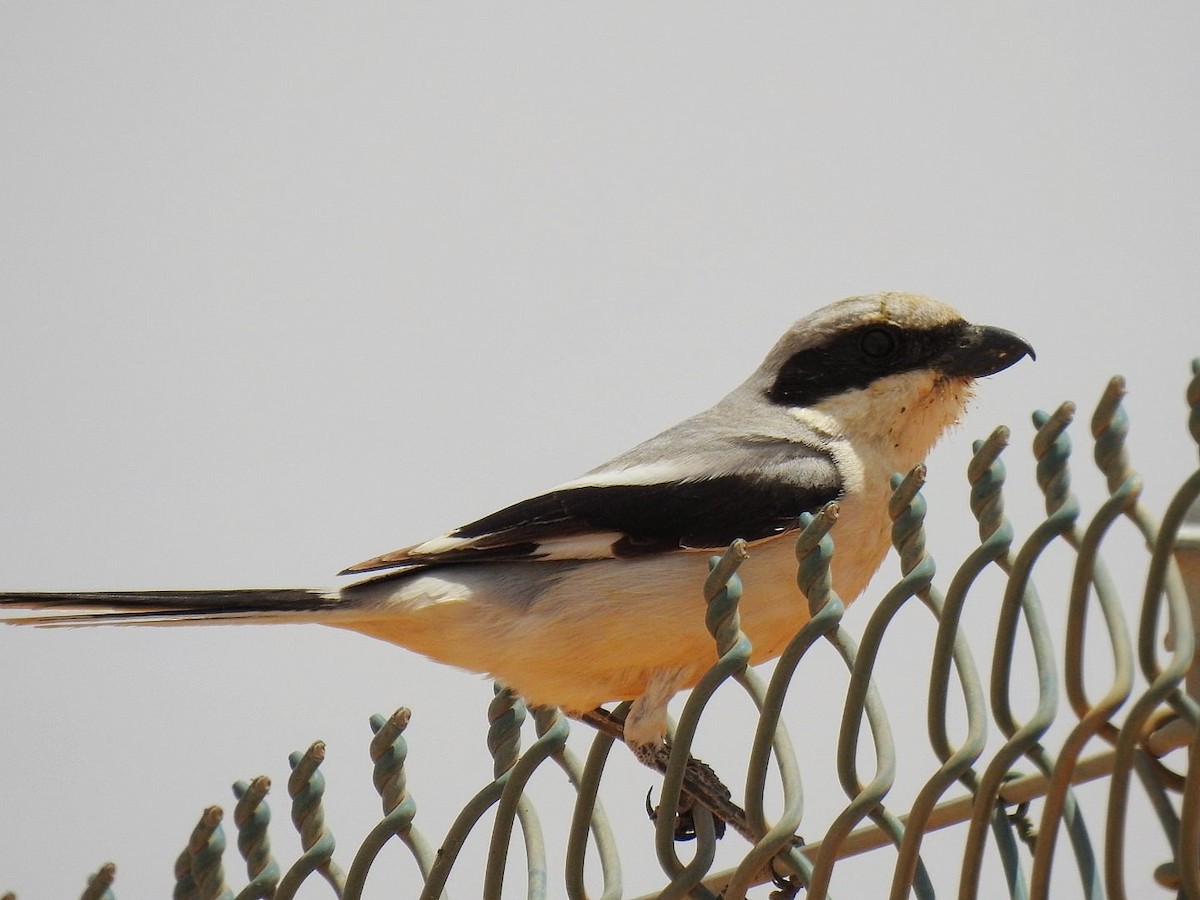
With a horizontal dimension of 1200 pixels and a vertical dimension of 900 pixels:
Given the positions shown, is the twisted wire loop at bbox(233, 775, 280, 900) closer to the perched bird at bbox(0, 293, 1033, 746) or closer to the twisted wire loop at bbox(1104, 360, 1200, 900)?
the perched bird at bbox(0, 293, 1033, 746)

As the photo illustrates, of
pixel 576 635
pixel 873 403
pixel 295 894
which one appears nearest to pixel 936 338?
pixel 873 403

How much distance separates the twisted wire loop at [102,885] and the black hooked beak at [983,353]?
221 cm

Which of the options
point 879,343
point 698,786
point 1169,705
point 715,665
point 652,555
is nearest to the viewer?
point 1169,705

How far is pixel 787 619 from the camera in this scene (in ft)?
9.91

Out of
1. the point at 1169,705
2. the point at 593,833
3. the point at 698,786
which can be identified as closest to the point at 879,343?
the point at 698,786

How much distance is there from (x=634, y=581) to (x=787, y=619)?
13.3 inches

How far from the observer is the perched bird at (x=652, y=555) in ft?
9.99

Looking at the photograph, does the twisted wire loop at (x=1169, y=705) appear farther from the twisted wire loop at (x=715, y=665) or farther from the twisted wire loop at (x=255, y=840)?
the twisted wire loop at (x=255, y=840)

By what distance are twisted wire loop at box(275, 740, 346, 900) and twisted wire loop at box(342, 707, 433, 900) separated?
47mm

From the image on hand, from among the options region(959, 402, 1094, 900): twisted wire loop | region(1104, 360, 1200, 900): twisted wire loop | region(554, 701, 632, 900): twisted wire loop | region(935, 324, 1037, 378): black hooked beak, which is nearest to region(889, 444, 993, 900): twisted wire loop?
region(959, 402, 1094, 900): twisted wire loop

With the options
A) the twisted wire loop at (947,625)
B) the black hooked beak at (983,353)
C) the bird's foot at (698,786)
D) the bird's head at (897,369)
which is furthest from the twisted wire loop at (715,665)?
the black hooked beak at (983,353)

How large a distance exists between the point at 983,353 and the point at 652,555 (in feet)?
3.37

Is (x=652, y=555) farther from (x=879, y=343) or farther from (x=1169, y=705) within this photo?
(x=1169, y=705)

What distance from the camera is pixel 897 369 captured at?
11.9ft
